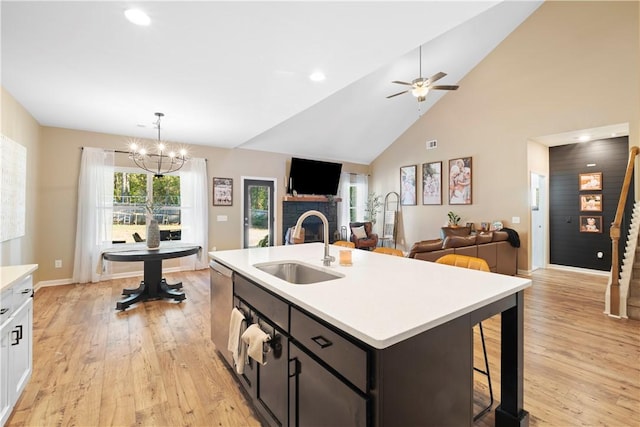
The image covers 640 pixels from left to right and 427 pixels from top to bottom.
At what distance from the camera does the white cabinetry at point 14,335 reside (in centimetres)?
155

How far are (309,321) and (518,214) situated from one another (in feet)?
19.3

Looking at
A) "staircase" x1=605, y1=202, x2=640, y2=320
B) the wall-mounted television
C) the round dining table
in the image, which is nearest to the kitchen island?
the round dining table

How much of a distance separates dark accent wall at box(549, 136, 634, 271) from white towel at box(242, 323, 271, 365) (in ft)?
21.9

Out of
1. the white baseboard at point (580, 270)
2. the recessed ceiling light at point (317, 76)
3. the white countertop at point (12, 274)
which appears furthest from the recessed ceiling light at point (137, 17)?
the white baseboard at point (580, 270)

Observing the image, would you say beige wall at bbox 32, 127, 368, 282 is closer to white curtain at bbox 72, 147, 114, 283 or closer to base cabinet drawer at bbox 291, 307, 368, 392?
white curtain at bbox 72, 147, 114, 283

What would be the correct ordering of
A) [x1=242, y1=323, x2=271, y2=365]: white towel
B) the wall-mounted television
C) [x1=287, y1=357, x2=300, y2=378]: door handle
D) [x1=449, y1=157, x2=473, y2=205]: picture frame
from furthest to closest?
the wall-mounted television, [x1=449, y1=157, x2=473, y2=205]: picture frame, [x1=242, y1=323, x2=271, y2=365]: white towel, [x1=287, y1=357, x2=300, y2=378]: door handle

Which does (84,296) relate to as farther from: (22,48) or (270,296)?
(270,296)

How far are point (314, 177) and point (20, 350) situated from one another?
19.8 ft

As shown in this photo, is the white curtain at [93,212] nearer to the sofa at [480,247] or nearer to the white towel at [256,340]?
the white towel at [256,340]

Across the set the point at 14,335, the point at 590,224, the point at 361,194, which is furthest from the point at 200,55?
the point at 590,224

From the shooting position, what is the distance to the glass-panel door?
6477mm

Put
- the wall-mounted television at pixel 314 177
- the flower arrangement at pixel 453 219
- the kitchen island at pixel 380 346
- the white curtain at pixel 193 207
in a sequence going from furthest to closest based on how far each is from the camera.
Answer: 1. the wall-mounted television at pixel 314 177
2. the flower arrangement at pixel 453 219
3. the white curtain at pixel 193 207
4. the kitchen island at pixel 380 346

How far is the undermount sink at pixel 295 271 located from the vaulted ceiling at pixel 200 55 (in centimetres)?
179

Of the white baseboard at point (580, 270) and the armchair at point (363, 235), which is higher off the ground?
the armchair at point (363, 235)
